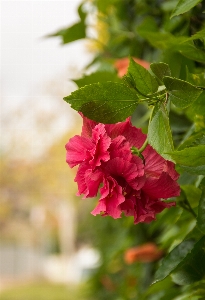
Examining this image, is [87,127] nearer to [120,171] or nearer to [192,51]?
[120,171]

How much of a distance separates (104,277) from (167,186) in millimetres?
2887

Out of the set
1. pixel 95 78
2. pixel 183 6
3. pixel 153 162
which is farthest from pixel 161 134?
pixel 95 78

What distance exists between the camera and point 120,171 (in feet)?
1.52

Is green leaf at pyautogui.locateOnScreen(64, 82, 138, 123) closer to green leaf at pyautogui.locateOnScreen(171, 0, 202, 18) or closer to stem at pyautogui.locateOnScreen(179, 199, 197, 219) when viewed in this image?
green leaf at pyautogui.locateOnScreen(171, 0, 202, 18)

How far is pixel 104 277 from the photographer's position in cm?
328

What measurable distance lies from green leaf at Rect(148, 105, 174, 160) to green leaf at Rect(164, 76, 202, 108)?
0.02 metres

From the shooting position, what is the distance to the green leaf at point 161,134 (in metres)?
0.48

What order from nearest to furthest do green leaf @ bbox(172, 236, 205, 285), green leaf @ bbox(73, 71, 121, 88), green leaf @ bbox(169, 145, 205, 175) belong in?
green leaf @ bbox(169, 145, 205, 175)
green leaf @ bbox(172, 236, 205, 285)
green leaf @ bbox(73, 71, 121, 88)

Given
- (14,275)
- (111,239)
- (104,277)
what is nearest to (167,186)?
(111,239)

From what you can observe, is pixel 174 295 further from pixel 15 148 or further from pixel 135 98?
pixel 15 148

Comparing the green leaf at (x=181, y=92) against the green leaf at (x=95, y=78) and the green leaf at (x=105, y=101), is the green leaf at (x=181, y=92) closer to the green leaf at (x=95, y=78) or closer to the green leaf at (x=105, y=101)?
the green leaf at (x=105, y=101)

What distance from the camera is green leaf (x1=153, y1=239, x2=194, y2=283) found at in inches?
22.7

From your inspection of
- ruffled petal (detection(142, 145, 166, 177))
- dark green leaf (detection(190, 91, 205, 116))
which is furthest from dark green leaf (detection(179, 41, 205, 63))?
ruffled petal (detection(142, 145, 166, 177))

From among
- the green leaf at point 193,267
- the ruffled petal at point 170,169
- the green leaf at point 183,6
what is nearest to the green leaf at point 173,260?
the green leaf at point 193,267
